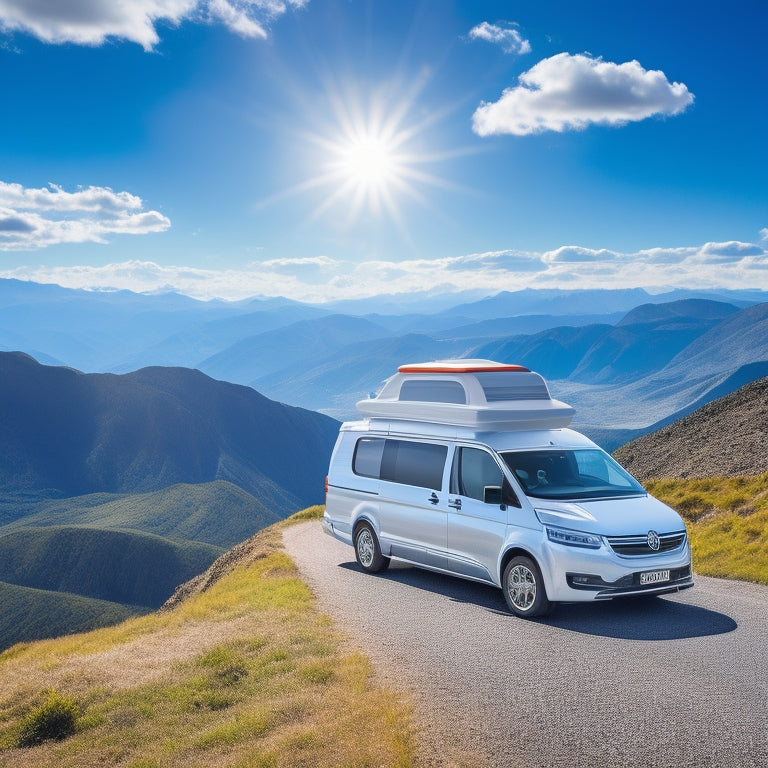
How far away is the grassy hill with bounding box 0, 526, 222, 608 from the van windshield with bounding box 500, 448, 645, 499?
111069 millimetres

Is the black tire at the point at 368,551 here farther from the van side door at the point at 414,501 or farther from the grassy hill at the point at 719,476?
the grassy hill at the point at 719,476

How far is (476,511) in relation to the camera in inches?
438

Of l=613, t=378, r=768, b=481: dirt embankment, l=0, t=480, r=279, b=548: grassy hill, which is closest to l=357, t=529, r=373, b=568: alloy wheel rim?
l=613, t=378, r=768, b=481: dirt embankment

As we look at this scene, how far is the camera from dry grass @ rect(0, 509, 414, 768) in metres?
6.32

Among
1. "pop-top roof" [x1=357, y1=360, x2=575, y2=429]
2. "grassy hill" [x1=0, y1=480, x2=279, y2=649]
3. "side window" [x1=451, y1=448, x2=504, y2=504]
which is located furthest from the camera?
"grassy hill" [x1=0, y1=480, x2=279, y2=649]

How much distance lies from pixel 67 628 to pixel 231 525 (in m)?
68.3

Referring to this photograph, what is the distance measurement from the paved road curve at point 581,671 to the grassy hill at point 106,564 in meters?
111

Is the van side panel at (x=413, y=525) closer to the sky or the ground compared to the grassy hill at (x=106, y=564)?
closer to the sky

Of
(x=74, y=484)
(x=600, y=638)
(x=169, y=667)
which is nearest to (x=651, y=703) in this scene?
(x=600, y=638)

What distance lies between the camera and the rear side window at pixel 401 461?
39.9 ft

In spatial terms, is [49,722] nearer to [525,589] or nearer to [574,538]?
[525,589]

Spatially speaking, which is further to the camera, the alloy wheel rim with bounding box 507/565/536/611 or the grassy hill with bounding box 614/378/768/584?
the grassy hill with bounding box 614/378/768/584

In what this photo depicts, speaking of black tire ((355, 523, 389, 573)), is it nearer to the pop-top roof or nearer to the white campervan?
the white campervan

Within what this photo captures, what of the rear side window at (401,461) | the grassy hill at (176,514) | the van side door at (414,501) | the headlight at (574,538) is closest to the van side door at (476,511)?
the van side door at (414,501)
